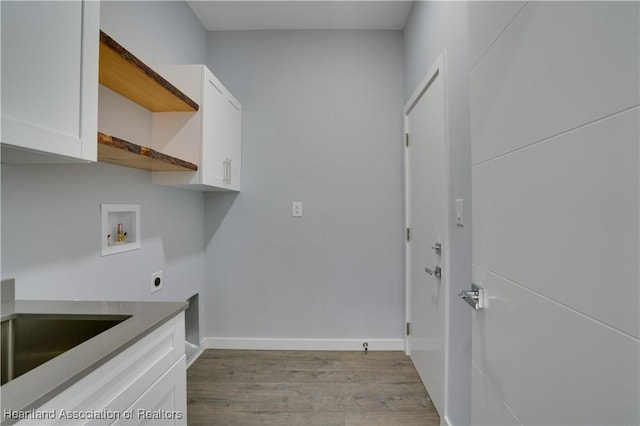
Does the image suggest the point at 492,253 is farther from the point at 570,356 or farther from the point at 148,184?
the point at 148,184

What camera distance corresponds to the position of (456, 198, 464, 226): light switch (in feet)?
4.64

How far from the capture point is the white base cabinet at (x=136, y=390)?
698mm

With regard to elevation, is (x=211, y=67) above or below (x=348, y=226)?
above

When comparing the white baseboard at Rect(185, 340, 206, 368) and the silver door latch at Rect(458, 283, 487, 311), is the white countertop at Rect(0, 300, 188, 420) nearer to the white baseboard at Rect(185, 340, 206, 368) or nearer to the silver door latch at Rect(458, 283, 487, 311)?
the silver door latch at Rect(458, 283, 487, 311)

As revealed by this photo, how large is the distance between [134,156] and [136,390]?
917 millimetres

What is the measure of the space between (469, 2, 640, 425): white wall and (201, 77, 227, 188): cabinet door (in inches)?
60.7

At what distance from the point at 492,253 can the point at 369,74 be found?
7.04 feet

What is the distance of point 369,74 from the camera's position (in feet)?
Result: 8.34

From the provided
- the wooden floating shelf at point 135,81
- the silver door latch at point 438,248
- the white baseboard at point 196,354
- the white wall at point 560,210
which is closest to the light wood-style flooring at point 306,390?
the white baseboard at point 196,354

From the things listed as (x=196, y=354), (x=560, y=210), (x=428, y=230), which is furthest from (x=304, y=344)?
(x=560, y=210)

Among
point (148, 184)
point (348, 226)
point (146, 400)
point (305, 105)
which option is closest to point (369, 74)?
point (305, 105)

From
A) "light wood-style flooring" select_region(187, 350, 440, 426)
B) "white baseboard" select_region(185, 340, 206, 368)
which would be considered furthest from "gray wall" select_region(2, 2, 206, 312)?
"light wood-style flooring" select_region(187, 350, 440, 426)

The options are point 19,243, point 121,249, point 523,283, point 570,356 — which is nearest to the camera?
point 570,356

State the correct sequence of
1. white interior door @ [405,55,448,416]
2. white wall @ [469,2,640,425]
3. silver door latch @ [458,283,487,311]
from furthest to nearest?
white interior door @ [405,55,448,416] → silver door latch @ [458,283,487,311] → white wall @ [469,2,640,425]
